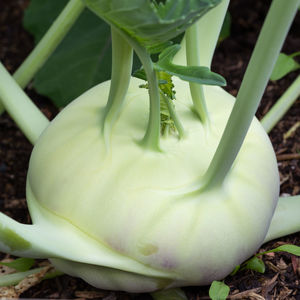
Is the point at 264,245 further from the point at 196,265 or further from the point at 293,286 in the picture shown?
the point at 196,265

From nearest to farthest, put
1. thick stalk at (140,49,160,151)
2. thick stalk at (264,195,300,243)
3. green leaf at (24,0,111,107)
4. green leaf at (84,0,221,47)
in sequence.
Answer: green leaf at (84,0,221,47) → thick stalk at (140,49,160,151) → thick stalk at (264,195,300,243) → green leaf at (24,0,111,107)

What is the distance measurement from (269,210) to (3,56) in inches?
38.1

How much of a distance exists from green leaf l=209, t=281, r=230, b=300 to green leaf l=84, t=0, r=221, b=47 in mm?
324

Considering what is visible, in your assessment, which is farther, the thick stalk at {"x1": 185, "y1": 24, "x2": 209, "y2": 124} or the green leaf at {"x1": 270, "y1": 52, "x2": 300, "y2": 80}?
the green leaf at {"x1": 270, "y1": 52, "x2": 300, "y2": 80}

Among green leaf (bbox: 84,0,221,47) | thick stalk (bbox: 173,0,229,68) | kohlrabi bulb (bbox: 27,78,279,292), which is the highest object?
green leaf (bbox: 84,0,221,47)

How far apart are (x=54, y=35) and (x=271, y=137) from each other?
0.48 meters

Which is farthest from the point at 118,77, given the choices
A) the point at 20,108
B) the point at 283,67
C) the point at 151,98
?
the point at 283,67

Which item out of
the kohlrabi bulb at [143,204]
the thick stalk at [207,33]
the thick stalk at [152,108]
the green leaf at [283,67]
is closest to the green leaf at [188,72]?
the thick stalk at [152,108]

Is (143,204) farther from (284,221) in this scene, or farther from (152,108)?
(284,221)

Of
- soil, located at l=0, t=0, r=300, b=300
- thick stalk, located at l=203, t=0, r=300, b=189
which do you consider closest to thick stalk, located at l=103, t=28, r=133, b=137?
thick stalk, located at l=203, t=0, r=300, b=189

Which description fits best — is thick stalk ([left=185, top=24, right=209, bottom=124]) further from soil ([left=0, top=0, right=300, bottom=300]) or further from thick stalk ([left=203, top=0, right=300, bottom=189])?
soil ([left=0, top=0, right=300, bottom=300])

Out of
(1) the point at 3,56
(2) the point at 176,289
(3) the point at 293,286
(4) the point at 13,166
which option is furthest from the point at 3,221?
(1) the point at 3,56

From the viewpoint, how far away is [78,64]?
125 centimetres

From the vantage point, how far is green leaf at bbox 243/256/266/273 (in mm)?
781
